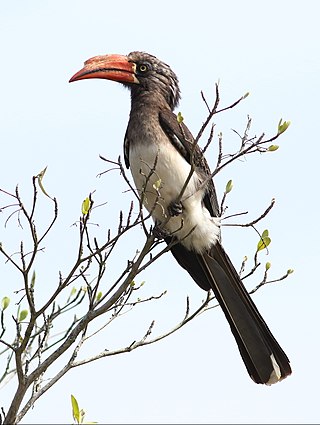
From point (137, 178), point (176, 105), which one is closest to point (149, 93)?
point (176, 105)

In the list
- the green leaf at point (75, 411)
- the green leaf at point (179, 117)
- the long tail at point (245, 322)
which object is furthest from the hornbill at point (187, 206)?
the green leaf at point (75, 411)

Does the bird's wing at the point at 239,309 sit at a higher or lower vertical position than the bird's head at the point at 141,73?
lower

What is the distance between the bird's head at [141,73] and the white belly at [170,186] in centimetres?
72

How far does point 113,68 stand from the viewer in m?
5.52

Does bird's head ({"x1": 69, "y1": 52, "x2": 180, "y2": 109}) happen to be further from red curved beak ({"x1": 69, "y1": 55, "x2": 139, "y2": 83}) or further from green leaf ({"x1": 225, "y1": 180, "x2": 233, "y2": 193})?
green leaf ({"x1": 225, "y1": 180, "x2": 233, "y2": 193})

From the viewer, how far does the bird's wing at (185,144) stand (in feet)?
16.1

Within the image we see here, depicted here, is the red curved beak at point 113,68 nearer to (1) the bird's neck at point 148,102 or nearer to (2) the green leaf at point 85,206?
(1) the bird's neck at point 148,102

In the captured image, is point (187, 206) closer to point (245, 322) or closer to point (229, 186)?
point (229, 186)

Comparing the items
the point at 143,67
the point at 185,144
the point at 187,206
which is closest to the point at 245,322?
the point at 187,206

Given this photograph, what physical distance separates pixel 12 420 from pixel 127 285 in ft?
2.68

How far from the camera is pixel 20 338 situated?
3586mm

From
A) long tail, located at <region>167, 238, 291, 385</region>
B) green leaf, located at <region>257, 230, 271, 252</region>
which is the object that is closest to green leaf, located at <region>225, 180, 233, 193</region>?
green leaf, located at <region>257, 230, 271, 252</region>

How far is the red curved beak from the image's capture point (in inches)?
211

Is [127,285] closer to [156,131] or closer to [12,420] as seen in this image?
[12,420]
